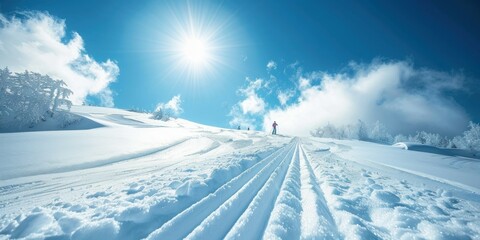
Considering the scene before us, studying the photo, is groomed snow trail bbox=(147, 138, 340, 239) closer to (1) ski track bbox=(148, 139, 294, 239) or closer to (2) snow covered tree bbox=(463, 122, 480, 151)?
(1) ski track bbox=(148, 139, 294, 239)

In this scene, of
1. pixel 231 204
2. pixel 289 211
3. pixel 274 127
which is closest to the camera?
pixel 289 211

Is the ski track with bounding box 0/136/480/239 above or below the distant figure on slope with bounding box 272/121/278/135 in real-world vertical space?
below

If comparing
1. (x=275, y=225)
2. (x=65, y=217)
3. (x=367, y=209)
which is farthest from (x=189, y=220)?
(x=367, y=209)

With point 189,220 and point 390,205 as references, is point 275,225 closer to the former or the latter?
point 189,220

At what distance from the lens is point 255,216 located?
3.27 meters

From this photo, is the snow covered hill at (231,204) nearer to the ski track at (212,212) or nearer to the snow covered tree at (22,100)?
the ski track at (212,212)

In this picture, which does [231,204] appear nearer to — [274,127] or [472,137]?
[274,127]

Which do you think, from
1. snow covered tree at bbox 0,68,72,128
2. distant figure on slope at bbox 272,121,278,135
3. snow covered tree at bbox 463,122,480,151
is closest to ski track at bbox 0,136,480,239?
snow covered tree at bbox 0,68,72,128

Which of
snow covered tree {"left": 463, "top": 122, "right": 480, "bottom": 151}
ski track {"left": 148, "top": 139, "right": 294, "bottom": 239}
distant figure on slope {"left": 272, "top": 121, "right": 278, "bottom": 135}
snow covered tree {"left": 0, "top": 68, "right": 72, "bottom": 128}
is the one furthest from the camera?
snow covered tree {"left": 463, "top": 122, "right": 480, "bottom": 151}

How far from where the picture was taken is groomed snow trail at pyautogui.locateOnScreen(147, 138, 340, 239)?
9.09 feet

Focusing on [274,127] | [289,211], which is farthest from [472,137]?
[289,211]

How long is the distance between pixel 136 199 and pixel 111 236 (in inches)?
50.9

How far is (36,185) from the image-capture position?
4.97m

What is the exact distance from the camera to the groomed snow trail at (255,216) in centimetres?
277
